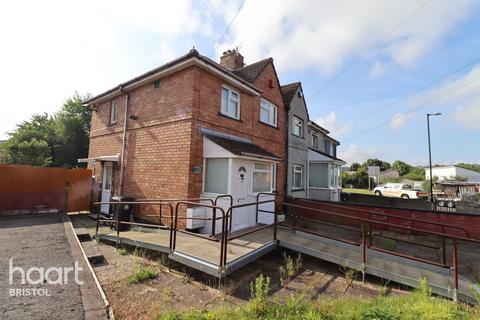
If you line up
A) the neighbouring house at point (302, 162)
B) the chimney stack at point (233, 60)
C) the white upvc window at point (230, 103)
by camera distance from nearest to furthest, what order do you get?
the white upvc window at point (230, 103)
the chimney stack at point (233, 60)
the neighbouring house at point (302, 162)

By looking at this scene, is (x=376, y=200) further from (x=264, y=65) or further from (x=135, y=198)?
(x=135, y=198)

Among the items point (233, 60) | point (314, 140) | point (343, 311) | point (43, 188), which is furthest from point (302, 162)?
point (43, 188)

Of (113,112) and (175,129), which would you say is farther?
(113,112)

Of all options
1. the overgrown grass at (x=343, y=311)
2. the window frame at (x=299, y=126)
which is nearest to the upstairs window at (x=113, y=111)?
the window frame at (x=299, y=126)

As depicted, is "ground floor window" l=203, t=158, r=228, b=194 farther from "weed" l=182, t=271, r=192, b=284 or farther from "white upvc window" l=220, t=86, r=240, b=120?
"weed" l=182, t=271, r=192, b=284

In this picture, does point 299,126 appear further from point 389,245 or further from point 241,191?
point 389,245

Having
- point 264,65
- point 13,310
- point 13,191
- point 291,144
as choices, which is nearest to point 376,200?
point 291,144

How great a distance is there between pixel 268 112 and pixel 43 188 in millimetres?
11028

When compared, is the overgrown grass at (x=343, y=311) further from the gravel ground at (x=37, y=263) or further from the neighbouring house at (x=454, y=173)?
the neighbouring house at (x=454, y=173)

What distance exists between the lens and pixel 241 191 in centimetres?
758

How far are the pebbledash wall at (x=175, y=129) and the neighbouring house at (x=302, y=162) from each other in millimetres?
Answer: 2095

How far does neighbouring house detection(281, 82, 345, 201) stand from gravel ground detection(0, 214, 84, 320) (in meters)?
9.54

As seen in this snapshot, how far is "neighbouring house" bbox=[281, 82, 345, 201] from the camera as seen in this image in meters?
12.8

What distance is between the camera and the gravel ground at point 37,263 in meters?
3.34
